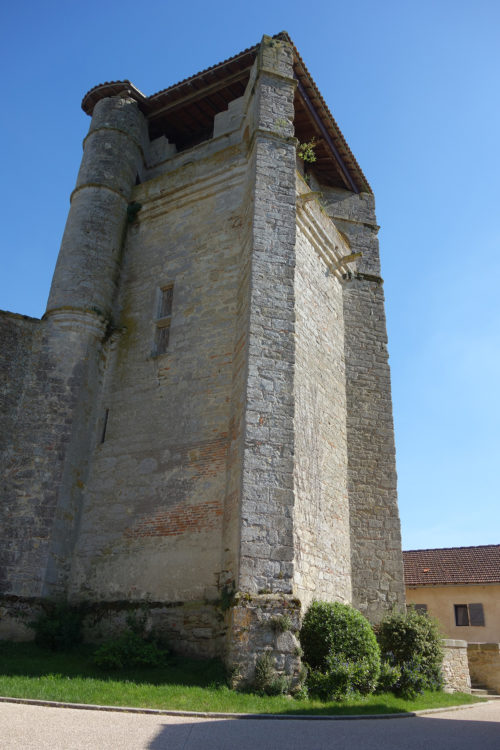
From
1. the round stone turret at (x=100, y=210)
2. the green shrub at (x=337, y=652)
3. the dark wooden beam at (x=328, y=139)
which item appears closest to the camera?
the green shrub at (x=337, y=652)

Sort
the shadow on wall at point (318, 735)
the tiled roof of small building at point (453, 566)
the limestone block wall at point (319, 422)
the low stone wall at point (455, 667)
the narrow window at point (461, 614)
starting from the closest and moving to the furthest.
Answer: the shadow on wall at point (318, 735), the limestone block wall at point (319, 422), the low stone wall at point (455, 667), the narrow window at point (461, 614), the tiled roof of small building at point (453, 566)

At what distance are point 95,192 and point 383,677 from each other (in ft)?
36.8

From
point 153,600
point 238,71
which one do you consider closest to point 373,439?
point 153,600

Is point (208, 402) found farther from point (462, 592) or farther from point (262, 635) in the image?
point (462, 592)

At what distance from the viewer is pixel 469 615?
65.5 feet

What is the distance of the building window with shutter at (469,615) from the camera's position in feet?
64.9

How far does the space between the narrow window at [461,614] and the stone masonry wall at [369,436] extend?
1094 cm

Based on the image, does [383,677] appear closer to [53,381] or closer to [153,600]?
[153,600]

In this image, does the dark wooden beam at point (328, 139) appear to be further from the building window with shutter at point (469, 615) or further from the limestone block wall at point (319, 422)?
the building window with shutter at point (469, 615)

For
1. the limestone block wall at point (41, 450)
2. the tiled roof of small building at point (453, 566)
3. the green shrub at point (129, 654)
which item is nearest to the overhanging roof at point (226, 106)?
the limestone block wall at point (41, 450)

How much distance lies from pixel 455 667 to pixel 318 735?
21.6 feet

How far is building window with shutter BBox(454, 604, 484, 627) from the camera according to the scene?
19781mm

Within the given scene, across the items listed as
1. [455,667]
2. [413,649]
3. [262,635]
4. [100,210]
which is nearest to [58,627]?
[262,635]

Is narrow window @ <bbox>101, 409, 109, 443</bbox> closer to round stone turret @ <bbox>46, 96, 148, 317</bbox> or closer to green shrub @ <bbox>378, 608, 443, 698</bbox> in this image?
round stone turret @ <bbox>46, 96, 148, 317</bbox>
